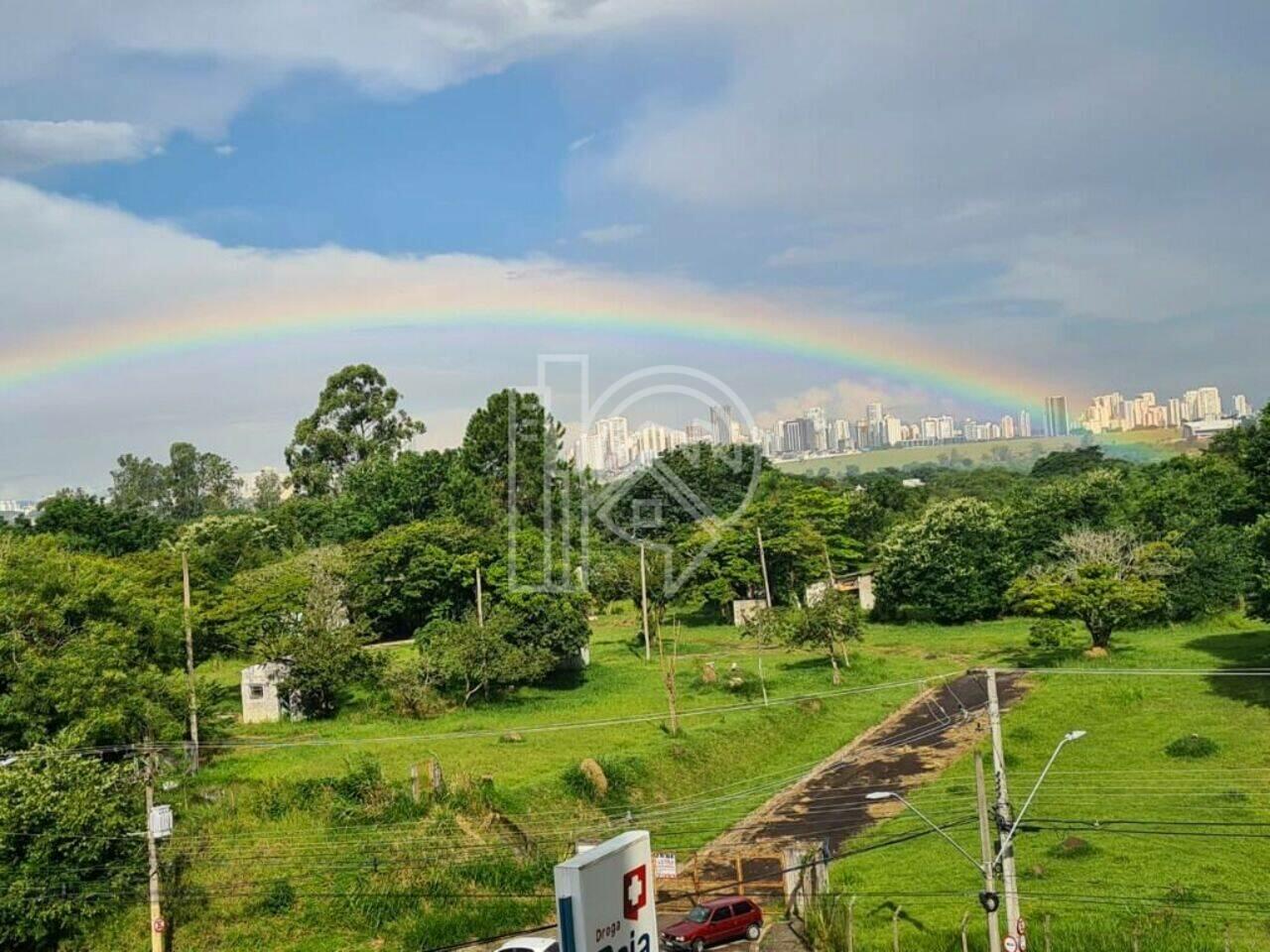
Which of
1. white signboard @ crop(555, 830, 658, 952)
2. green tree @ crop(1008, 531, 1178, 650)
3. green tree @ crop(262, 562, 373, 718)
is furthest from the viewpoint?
green tree @ crop(1008, 531, 1178, 650)

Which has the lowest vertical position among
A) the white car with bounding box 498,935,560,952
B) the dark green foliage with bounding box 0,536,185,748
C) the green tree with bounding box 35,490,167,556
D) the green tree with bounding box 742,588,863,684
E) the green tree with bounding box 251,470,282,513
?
the white car with bounding box 498,935,560,952

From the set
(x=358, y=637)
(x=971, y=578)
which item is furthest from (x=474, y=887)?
(x=971, y=578)

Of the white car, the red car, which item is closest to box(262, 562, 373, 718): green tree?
the white car

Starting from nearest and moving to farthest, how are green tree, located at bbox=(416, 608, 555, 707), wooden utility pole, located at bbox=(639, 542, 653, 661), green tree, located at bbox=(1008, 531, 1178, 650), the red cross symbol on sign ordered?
the red cross symbol on sign
green tree, located at bbox=(416, 608, 555, 707)
green tree, located at bbox=(1008, 531, 1178, 650)
wooden utility pole, located at bbox=(639, 542, 653, 661)

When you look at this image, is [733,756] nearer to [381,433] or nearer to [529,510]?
[529,510]

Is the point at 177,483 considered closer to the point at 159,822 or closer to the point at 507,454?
the point at 507,454

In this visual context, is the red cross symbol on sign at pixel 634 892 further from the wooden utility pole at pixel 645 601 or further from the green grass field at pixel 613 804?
the wooden utility pole at pixel 645 601

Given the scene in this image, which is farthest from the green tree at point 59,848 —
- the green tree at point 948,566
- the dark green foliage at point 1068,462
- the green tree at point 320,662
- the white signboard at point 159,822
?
the dark green foliage at point 1068,462

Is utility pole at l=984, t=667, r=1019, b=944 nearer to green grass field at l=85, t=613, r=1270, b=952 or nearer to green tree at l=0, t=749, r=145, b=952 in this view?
green grass field at l=85, t=613, r=1270, b=952
